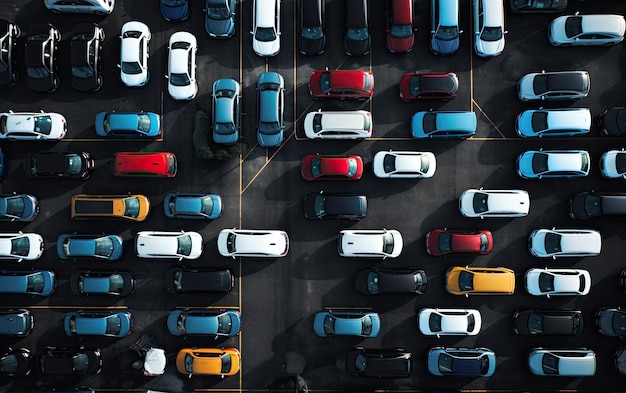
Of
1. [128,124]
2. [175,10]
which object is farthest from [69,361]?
[175,10]

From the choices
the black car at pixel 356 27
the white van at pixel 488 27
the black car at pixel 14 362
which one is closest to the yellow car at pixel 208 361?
the black car at pixel 14 362

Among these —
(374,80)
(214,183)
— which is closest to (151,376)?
(214,183)

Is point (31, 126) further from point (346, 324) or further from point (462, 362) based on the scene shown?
point (462, 362)

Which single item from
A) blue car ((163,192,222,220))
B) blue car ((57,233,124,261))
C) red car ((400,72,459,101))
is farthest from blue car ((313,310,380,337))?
red car ((400,72,459,101))

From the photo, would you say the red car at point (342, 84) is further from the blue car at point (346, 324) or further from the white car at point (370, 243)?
the blue car at point (346, 324)

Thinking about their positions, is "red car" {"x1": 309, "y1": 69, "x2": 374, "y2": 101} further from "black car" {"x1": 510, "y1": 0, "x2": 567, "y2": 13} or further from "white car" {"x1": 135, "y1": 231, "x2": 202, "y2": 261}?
"white car" {"x1": 135, "y1": 231, "x2": 202, "y2": 261}

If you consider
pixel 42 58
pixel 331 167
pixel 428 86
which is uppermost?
pixel 42 58

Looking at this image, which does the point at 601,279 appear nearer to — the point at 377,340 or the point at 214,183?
the point at 377,340
